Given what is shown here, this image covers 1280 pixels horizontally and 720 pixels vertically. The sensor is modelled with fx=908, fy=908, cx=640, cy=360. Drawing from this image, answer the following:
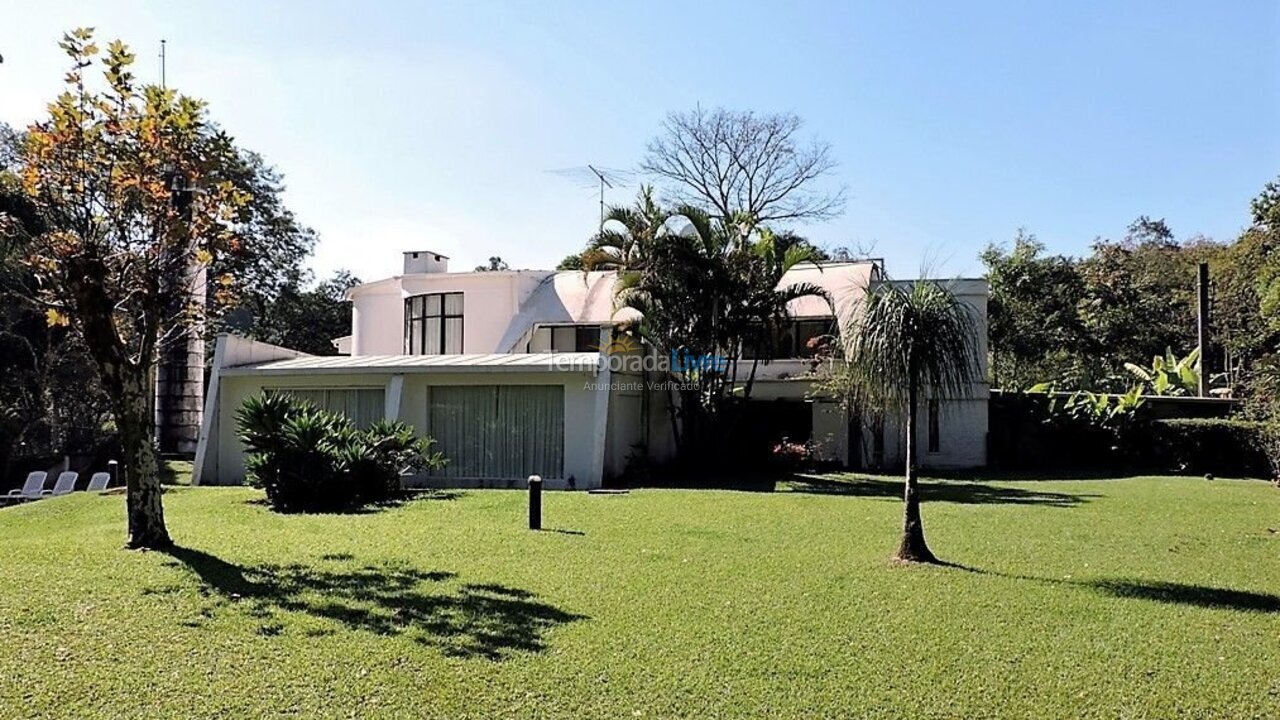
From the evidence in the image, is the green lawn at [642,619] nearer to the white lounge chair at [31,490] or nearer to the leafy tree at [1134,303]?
the white lounge chair at [31,490]

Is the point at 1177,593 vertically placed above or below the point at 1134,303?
below

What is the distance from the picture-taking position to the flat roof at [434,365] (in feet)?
63.8

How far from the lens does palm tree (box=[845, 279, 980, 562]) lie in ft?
33.3

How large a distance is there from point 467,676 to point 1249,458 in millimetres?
22809

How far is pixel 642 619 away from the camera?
7754 mm

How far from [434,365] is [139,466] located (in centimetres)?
936

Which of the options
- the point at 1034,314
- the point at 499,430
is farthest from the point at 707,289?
the point at 1034,314

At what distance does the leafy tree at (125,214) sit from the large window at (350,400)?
9419mm

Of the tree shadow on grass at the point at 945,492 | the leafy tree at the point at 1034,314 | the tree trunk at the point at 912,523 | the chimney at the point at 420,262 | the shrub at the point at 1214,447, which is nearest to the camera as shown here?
the tree trunk at the point at 912,523

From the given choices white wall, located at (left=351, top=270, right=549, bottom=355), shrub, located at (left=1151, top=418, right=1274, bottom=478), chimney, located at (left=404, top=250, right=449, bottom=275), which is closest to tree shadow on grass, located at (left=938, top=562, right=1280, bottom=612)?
shrub, located at (left=1151, top=418, right=1274, bottom=478)

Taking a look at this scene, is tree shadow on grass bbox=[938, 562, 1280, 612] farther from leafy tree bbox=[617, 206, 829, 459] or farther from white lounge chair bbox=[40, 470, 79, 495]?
white lounge chair bbox=[40, 470, 79, 495]

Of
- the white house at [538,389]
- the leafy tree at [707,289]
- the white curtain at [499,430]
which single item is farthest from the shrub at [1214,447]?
the white curtain at [499,430]

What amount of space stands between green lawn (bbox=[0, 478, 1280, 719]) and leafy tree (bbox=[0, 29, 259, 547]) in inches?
71.5

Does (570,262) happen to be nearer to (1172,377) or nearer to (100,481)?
(100,481)
